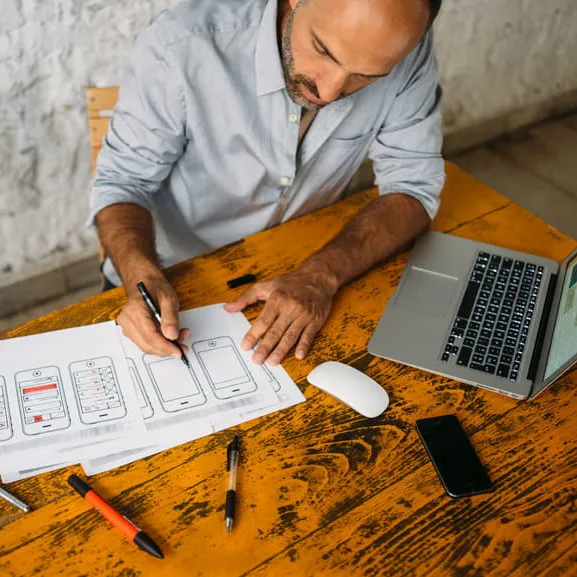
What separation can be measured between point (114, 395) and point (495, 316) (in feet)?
2.32

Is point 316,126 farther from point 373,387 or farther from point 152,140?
point 373,387

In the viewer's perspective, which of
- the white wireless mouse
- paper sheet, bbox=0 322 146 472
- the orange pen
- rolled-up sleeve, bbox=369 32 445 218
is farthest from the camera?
rolled-up sleeve, bbox=369 32 445 218

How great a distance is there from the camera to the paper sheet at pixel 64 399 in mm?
884

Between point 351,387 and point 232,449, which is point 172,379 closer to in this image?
point 232,449

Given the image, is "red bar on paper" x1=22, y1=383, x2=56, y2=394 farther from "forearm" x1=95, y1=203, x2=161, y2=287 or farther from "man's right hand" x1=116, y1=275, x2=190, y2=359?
"forearm" x1=95, y1=203, x2=161, y2=287

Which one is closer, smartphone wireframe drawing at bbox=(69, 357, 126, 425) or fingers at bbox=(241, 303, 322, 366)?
smartphone wireframe drawing at bbox=(69, 357, 126, 425)

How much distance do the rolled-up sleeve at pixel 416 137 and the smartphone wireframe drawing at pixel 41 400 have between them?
867 millimetres

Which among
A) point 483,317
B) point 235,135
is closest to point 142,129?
point 235,135

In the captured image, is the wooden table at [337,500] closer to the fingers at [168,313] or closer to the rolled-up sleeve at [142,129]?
the fingers at [168,313]

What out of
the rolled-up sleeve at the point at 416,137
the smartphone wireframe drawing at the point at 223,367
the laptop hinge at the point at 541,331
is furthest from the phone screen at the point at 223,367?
the rolled-up sleeve at the point at 416,137

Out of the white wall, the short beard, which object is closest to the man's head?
the short beard

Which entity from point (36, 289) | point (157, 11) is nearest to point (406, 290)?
point (157, 11)

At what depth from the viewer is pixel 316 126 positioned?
140cm

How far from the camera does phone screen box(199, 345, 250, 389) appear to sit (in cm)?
101
